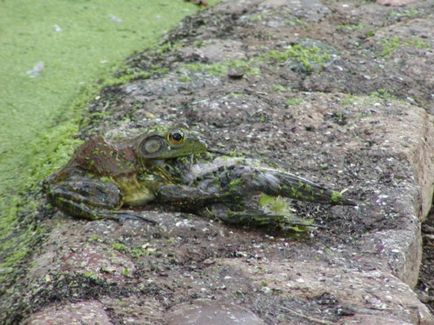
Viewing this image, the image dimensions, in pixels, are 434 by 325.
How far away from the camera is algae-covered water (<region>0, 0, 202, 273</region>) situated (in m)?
3.38

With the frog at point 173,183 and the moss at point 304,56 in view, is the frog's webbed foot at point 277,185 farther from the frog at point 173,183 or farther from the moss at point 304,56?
the moss at point 304,56

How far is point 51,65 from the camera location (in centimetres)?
432

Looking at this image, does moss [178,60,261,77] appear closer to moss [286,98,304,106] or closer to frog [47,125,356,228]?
moss [286,98,304,106]

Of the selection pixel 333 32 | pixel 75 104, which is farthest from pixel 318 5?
pixel 75 104

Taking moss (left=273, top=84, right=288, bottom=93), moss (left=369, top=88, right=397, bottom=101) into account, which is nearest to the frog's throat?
moss (left=273, top=84, right=288, bottom=93)

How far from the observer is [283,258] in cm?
262

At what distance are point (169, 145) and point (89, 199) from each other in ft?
1.12

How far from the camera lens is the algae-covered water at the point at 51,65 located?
338cm

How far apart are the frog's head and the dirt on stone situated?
0.64ft

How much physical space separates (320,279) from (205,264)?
14.1 inches

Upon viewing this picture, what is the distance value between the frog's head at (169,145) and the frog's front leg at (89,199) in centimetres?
18

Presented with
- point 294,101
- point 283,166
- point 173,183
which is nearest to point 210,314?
point 173,183

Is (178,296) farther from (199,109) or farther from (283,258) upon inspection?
(199,109)

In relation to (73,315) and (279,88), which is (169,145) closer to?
Answer: (73,315)
